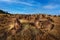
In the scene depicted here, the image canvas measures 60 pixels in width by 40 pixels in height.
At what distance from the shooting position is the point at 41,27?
4906 millimetres

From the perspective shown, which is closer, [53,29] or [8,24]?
[53,29]

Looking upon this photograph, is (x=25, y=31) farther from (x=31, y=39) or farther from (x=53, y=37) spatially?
(x=53, y=37)

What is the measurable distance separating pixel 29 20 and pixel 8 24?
66 centimetres

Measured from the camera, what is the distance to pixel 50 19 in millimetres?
5125

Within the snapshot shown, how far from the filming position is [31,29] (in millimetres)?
4879

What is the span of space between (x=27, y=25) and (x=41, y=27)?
40cm

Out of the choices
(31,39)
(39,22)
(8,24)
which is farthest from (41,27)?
(8,24)

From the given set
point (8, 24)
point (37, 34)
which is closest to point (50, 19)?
point (37, 34)

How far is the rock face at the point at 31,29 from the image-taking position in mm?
4730

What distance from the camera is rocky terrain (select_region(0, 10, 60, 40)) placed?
4730 mm

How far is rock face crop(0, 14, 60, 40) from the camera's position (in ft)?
15.5

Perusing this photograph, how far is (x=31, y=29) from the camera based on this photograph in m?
4.88

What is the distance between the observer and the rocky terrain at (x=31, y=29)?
15.5 feet

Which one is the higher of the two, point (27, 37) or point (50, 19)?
point (50, 19)
